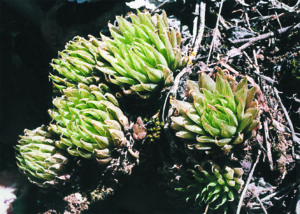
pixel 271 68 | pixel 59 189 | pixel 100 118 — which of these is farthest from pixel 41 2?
pixel 271 68

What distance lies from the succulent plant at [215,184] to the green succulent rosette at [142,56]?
22.8 inches

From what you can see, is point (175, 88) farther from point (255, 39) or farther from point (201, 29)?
point (255, 39)

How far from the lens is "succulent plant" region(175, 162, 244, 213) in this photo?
1300 mm

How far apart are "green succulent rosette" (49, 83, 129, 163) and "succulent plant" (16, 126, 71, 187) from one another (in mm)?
113

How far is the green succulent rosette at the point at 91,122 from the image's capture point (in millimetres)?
1481

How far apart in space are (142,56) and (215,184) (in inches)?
33.5

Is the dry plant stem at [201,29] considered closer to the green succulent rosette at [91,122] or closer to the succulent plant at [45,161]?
the green succulent rosette at [91,122]

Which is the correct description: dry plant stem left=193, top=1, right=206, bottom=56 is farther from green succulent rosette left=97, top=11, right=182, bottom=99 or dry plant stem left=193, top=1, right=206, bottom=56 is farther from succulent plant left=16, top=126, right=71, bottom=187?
succulent plant left=16, top=126, right=71, bottom=187

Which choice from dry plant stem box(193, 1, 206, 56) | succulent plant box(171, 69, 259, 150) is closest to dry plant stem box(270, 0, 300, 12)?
dry plant stem box(193, 1, 206, 56)

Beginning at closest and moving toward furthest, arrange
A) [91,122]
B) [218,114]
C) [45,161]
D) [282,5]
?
[218,114] → [91,122] → [282,5] → [45,161]

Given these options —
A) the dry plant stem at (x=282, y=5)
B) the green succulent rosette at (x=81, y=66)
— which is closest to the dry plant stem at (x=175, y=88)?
the green succulent rosette at (x=81, y=66)

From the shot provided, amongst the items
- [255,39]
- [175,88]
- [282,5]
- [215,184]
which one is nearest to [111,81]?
[175,88]

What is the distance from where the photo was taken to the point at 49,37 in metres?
2.44

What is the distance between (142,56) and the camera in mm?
1499
